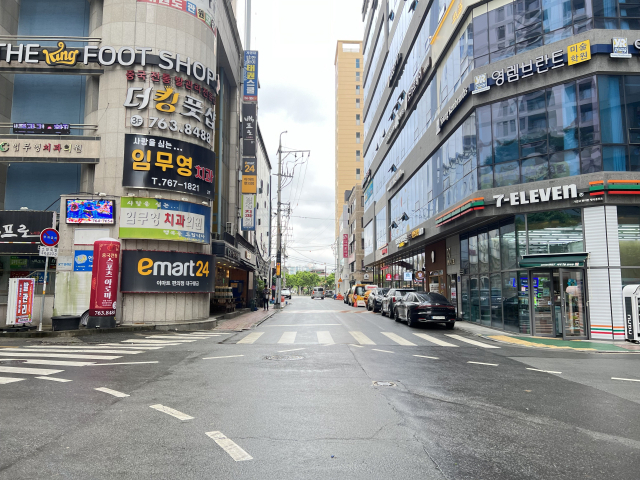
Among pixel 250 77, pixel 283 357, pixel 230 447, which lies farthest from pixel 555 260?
pixel 250 77

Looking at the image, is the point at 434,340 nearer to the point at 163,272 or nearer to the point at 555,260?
the point at 555,260

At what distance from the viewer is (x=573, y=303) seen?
52.7 feet

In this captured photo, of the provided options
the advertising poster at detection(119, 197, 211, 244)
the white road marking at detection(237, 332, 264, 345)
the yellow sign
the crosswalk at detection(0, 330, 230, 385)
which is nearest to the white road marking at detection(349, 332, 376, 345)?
the white road marking at detection(237, 332, 264, 345)

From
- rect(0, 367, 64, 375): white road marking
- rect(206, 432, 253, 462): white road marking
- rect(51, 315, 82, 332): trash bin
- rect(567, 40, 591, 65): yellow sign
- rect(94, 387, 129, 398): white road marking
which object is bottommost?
rect(0, 367, 64, 375): white road marking

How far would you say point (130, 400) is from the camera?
633 cm

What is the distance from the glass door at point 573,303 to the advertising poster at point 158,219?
14.8 m

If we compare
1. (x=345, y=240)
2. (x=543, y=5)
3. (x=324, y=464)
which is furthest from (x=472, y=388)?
(x=345, y=240)

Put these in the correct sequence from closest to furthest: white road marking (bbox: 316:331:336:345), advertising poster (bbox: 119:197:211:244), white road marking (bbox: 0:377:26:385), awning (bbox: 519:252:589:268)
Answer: white road marking (bbox: 0:377:26:385) → white road marking (bbox: 316:331:336:345) → awning (bbox: 519:252:589:268) → advertising poster (bbox: 119:197:211:244)

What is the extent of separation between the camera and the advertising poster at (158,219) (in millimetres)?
17234

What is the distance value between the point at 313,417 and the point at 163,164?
14.8m

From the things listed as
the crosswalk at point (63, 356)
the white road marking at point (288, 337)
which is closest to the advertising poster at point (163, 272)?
the crosswalk at point (63, 356)

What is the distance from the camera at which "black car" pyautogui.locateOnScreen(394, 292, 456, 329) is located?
61.1 ft

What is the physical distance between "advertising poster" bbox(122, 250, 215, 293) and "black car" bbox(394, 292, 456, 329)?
30.3 feet

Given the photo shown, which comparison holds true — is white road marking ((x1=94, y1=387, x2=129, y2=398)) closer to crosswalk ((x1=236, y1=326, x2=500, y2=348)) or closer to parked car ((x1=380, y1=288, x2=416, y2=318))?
crosswalk ((x1=236, y1=326, x2=500, y2=348))
